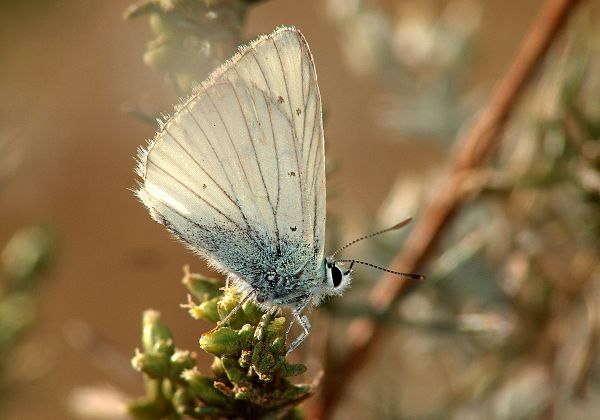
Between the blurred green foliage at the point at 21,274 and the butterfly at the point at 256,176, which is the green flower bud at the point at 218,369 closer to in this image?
the butterfly at the point at 256,176

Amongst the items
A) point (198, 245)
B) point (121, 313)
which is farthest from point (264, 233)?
point (121, 313)

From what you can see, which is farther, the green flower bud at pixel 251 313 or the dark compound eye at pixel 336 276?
the dark compound eye at pixel 336 276

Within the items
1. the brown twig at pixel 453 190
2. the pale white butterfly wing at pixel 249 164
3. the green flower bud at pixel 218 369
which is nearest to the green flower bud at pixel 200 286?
the green flower bud at pixel 218 369

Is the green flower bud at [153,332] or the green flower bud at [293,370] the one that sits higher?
the green flower bud at [153,332]

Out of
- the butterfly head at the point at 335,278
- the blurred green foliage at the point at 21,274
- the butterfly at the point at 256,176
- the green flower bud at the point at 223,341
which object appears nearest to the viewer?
the green flower bud at the point at 223,341

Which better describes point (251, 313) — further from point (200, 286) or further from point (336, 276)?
point (336, 276)
